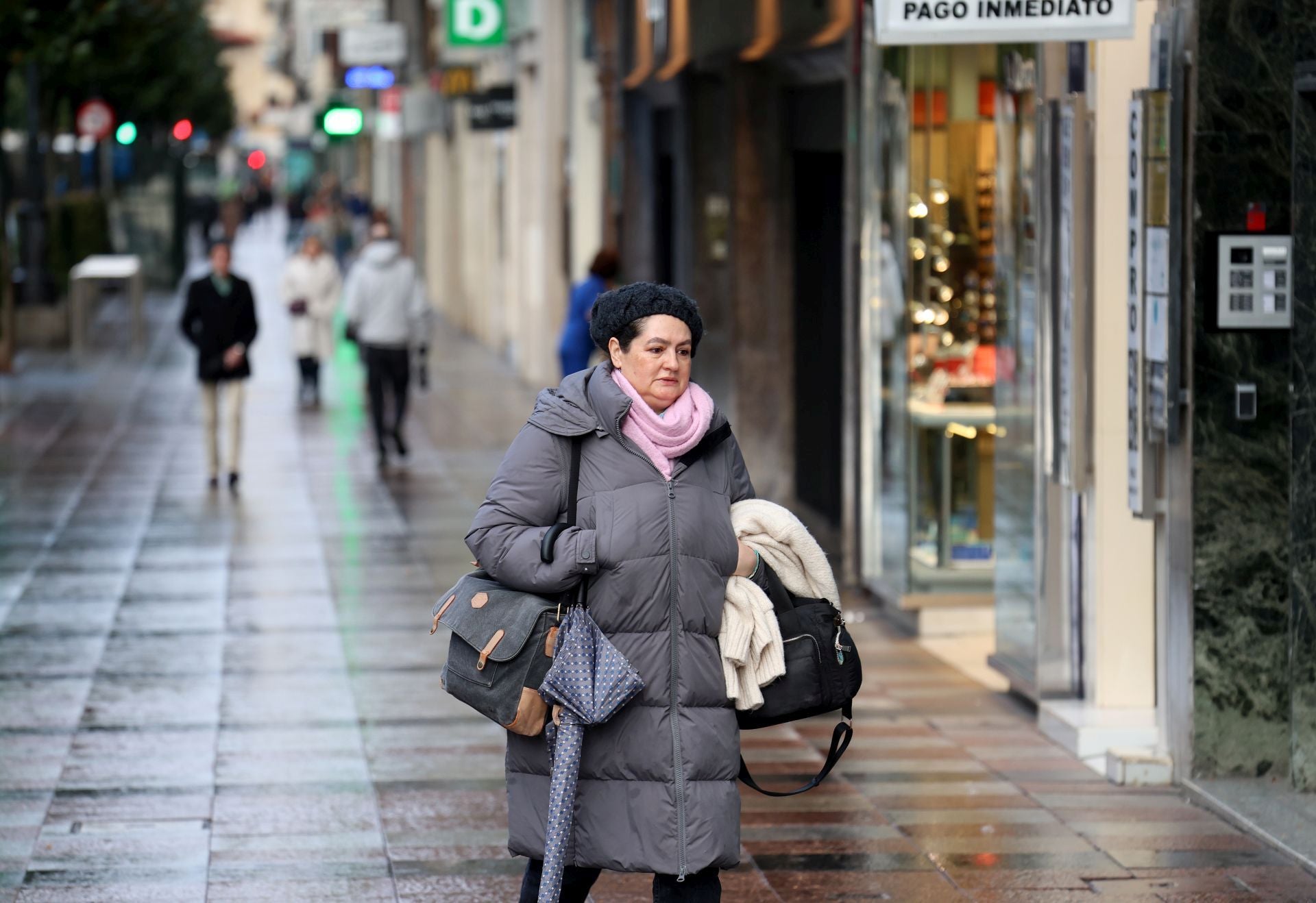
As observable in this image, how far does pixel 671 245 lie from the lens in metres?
18.1

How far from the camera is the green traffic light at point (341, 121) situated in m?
31.8

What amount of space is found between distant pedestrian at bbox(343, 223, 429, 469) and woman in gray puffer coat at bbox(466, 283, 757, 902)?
11949 mm

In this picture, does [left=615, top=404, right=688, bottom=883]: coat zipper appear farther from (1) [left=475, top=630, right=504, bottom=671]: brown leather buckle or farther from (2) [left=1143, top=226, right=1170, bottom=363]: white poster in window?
(2) [left=1143, top=226, right=1170, bottom=363]: white poster in window

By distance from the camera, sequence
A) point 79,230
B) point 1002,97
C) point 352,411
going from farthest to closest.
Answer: point 79,230, point 352,411, point 1002,97

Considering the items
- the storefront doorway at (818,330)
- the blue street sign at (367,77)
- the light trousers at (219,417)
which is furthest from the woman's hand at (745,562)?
the blue street sign at (367,77)

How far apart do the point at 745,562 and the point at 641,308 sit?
23.4 inches

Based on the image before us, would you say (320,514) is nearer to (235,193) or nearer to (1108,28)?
(1108,28)

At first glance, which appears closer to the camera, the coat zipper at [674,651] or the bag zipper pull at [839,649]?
the coat zipper at [674,651]

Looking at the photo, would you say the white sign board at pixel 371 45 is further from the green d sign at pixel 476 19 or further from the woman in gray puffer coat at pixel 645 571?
the woman in gray puffer coat at pixel 645 571

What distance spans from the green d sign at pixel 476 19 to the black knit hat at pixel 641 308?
68.6ft

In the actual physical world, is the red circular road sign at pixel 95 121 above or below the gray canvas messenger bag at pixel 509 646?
above

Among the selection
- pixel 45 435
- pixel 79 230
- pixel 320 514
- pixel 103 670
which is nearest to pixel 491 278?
pixel 79 230

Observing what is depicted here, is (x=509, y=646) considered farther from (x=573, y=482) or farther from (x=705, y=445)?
(x=705, y=445)

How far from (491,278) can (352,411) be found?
29.6 ft
